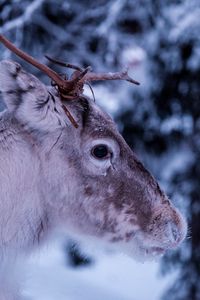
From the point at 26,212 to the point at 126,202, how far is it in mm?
437

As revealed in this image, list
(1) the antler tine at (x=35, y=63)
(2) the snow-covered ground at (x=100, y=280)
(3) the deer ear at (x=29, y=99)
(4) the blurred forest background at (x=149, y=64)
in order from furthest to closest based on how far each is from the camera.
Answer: (4) the blurred forest background at (x=149, y=64), (2) the snow-covered ground at (x=100, y=280), (1) the antler tine at (x=35, y=63), (3) the deer ear at (x=29, y=99)

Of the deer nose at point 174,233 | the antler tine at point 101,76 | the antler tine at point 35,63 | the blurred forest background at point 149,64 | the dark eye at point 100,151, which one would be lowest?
the deer nose at point 174,233

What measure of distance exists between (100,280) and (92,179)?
3.14 m

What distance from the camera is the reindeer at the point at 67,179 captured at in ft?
8.44

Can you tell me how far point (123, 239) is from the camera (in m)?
2.74

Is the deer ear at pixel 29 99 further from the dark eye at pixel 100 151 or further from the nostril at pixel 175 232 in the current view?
the nostril at pixel 175 232

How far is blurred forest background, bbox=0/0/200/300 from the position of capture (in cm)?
568

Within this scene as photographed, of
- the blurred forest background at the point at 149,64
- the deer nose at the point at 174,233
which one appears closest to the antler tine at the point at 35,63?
A: the deer nose at the point at 174,233

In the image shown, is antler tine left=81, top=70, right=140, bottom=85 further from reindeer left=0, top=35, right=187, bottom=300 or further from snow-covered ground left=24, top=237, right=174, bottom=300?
snow-covered ground left=24, top=237, right=174, bottom=300

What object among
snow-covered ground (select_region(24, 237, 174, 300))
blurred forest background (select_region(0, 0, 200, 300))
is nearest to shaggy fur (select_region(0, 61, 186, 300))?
snow-covered ground (select_region(24, 237, 174, 300))

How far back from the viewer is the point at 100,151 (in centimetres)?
268

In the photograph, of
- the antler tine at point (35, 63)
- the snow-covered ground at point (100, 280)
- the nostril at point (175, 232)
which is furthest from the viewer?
the snow-covered ground at point (100, 280)

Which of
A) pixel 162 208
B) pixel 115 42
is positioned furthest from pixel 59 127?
pixel 115 42

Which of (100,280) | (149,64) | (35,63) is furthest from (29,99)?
(149,64)
